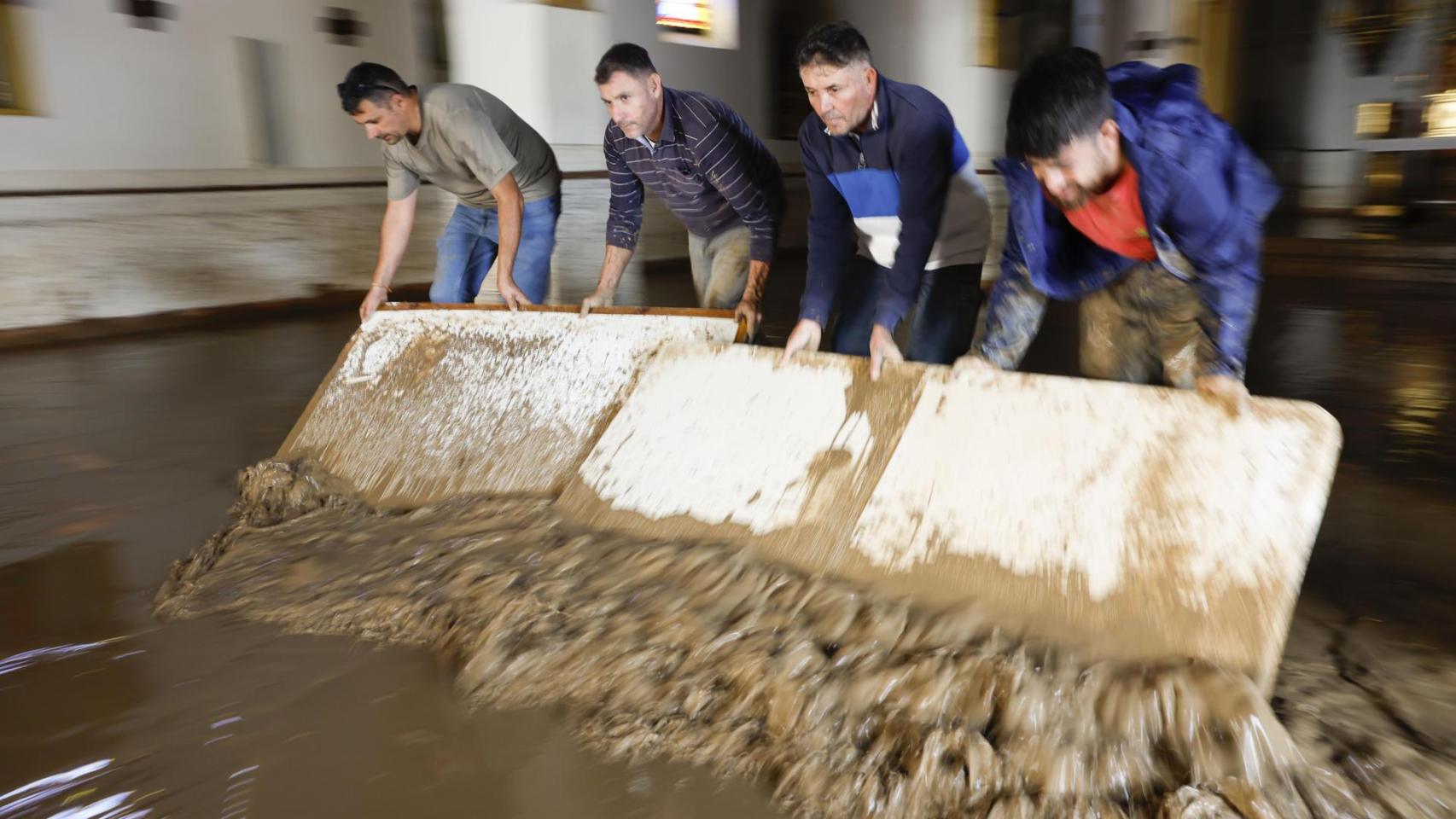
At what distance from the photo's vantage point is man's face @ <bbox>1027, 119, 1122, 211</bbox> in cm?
160

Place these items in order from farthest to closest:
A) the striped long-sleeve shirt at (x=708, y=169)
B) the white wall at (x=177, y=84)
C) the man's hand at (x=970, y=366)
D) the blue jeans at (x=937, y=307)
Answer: the white wall at (x=177, y=84) < the striped long-sleeve shirt at (x=708, y=169) < the blue jeans at (x=937, y=307) < the man's hand at (x=970, y=366)

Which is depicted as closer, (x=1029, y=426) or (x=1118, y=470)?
(x=1118, y=470)

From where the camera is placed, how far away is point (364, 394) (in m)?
2.94

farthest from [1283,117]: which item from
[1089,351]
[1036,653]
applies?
[1036,653]

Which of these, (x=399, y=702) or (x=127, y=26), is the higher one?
(x=127, y=26)

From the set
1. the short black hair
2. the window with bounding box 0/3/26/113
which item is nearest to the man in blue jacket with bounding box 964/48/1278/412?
the short black hair

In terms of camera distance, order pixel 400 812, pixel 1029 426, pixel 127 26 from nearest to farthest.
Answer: pixel 400 812 < pixel 1029 426 < pixel 127 26

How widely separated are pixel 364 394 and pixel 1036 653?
2.18 meters

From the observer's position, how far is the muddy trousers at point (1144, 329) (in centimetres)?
197

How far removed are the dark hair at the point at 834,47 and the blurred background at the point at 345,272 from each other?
1.47 metres

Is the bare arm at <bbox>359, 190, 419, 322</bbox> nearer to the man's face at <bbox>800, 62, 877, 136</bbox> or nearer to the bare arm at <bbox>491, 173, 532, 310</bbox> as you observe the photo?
the bare arm at <bbox>491, 173, 532, 310</bbox>

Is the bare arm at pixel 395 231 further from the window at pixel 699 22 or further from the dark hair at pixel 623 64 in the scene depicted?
the window at pixel 699 22

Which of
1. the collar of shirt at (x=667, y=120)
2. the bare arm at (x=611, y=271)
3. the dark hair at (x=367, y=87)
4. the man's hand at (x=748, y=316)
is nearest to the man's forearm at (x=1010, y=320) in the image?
the man's hand at (x=748, y=316)

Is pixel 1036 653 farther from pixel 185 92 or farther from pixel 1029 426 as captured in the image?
pixel 185 92
